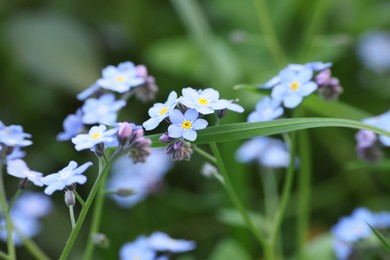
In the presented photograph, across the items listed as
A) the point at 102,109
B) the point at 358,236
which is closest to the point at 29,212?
the point at 102,109

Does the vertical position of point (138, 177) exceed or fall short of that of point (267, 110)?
it exceeds it

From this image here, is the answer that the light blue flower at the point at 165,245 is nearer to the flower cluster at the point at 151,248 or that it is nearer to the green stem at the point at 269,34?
the flower cluster at the point at 151,248

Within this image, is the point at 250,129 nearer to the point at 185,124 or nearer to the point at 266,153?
the point at 185,124

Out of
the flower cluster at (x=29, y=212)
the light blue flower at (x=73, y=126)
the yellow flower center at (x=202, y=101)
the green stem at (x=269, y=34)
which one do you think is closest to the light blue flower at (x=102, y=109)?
the light blue flower at (x=73, y=126)

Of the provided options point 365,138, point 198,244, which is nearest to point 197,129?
point 365,138

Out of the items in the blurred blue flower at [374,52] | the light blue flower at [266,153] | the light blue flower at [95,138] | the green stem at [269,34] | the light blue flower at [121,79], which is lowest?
the light blue flower at [95,138]

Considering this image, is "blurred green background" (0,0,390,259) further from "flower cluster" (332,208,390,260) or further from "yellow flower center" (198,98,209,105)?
"yellow flower center" (198,98,209,105)
